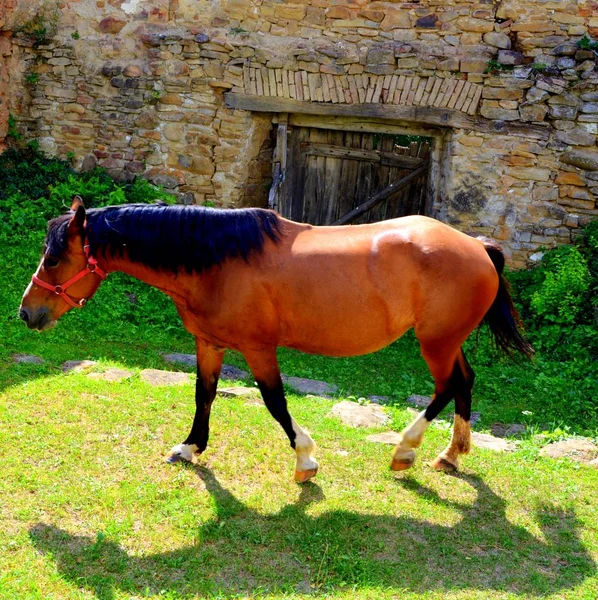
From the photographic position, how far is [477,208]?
30.6 feet

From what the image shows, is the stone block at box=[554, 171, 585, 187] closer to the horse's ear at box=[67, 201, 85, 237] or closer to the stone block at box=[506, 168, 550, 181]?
the stone block at box=[506, 168, 550, 181]

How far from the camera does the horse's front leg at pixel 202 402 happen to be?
16.3 ft

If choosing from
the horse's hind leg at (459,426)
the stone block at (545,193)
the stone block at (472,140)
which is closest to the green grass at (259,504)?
the horse's hind leg at (459,426)

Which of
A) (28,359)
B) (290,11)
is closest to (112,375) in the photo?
(28,359)

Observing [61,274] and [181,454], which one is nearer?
[61,274]

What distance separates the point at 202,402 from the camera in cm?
503

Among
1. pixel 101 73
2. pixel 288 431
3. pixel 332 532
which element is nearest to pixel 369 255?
pixel 288 431

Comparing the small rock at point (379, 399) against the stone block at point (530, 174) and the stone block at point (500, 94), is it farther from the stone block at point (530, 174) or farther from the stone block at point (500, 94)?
the stone block at point (500, 94)

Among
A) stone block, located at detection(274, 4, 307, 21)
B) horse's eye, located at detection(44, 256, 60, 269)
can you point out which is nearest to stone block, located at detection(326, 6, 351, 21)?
stone block, located at detection(274, 4, 307, 21)

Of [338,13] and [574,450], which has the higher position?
[338,13]

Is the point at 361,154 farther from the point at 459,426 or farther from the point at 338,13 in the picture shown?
the point at 459,426

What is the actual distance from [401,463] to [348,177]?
6123 mm

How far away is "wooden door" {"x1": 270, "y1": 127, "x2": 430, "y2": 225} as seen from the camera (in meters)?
10.1

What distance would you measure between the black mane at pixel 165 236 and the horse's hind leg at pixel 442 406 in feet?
5.04
